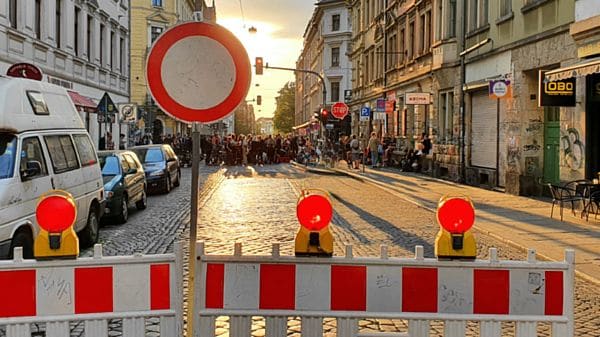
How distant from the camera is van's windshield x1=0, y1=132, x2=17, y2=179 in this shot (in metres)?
7.71

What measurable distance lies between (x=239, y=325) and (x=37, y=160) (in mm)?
5348

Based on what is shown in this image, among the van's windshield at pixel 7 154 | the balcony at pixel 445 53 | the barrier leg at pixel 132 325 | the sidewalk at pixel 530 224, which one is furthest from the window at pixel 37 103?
the balcony at pixel 445 53

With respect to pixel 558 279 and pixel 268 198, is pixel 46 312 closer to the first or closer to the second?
pixel 558 279

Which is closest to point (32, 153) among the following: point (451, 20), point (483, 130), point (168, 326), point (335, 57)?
point (168, 326)

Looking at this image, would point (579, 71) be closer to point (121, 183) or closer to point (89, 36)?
point (121, 183)

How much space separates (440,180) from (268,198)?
8.85 metres

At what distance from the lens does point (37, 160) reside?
8508 millimetres

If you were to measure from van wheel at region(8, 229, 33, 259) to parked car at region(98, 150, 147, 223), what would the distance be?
4445 mm

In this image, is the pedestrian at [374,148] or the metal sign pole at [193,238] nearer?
the metal sign pole at [193,238]

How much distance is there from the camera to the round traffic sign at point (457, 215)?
4016 mm

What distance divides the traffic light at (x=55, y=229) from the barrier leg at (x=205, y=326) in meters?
0.83

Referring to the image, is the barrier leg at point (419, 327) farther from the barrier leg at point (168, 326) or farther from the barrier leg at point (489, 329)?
the barrier leg at point (168, 326)

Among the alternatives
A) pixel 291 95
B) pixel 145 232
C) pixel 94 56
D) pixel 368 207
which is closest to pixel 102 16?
pixel 94 56

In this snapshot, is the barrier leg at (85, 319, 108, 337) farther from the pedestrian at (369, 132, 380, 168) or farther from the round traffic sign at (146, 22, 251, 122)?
the pedestrian at (369, 132, 380, 168)
